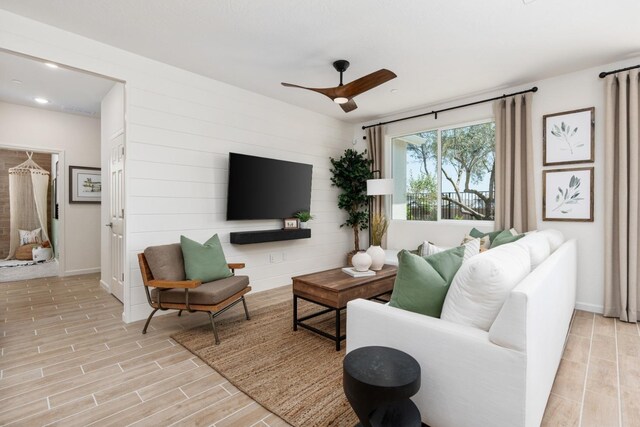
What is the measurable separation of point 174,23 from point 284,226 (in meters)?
2.77

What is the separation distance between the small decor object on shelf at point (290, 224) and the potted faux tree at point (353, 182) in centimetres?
109

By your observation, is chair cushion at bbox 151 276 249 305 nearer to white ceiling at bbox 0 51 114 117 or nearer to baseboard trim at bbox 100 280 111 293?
baseboard trim at bbox 100 280 111 293

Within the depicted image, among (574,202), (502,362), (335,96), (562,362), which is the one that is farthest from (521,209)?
(502,362)

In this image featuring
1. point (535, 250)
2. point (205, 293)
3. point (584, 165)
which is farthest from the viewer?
point (584, 165)

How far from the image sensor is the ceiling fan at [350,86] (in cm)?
290

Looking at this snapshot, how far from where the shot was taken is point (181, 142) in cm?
366

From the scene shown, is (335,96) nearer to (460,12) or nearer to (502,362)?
(460,12)

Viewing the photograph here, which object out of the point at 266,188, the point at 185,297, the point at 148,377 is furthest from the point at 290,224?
the point at 148,377

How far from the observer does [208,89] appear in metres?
3.89

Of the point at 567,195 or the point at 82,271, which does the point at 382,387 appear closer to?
the point at 567,195

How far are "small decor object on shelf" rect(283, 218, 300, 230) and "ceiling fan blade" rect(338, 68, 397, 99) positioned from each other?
207 cm

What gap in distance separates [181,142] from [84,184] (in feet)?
10.2

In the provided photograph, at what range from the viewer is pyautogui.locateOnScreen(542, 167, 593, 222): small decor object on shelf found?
358cm

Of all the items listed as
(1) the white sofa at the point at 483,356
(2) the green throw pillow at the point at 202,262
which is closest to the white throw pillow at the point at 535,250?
(1) the white sofa at the point at 483,356
